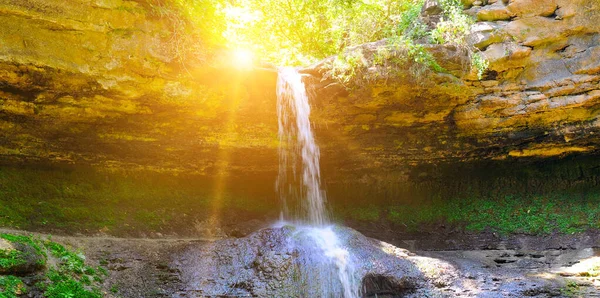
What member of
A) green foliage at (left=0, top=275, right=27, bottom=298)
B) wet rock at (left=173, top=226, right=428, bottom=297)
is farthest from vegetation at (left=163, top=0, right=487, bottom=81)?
green foliage at (left=0, top=275, right=27, bottom=298)

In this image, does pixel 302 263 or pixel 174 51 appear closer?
pixel 302 263

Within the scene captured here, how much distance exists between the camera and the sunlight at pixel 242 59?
885 cm

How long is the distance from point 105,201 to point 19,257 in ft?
14.8

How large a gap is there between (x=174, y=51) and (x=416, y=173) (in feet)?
25.5

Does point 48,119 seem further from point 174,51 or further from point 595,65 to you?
point 595,65

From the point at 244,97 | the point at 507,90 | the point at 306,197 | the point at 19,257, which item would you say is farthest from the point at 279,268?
the point at 507,90

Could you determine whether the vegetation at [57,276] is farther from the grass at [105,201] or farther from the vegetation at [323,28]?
the vegetation at [323,28]

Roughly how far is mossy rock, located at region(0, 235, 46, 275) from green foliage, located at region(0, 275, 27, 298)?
0.15 metres

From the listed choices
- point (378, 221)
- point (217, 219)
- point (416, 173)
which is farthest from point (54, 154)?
point (416, 173)

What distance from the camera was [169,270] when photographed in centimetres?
702

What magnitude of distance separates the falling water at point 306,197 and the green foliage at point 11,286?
161 inches

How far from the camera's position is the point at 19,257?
17.4 feet

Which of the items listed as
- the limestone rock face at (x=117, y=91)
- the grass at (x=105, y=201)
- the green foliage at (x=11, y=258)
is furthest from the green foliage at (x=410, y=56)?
the green foliage at (x=11, y=258)

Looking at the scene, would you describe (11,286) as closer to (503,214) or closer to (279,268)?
(279,268)
